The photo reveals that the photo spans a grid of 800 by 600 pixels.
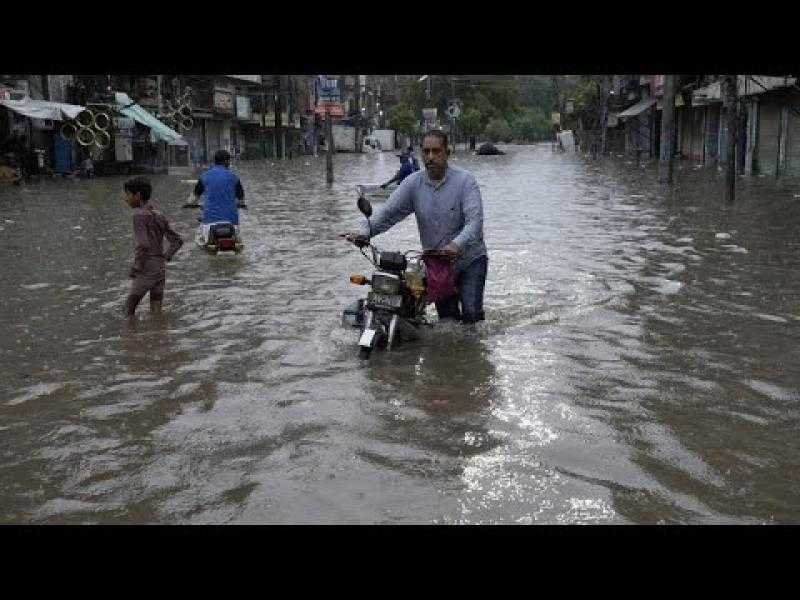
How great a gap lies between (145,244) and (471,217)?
327cm

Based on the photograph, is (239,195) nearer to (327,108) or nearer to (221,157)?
Answer: (221,157)

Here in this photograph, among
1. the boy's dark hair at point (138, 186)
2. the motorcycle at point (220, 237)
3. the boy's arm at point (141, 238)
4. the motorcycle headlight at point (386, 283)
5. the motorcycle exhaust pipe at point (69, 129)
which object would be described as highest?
the motorcycle exhaust pipe at point (69, 129)

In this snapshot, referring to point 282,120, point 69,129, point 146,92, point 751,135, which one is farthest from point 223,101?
point 751,135

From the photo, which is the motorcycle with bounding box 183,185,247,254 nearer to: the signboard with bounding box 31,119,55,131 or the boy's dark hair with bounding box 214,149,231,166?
the boy's dark hair with bounding box 214,149,231,166

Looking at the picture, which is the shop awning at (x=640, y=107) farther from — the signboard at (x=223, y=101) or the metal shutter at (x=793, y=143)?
the signboard at (x=223, y=101)

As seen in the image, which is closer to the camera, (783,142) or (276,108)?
(783,142)

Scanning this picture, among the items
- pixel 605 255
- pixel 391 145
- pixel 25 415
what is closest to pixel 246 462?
pixel 25 415

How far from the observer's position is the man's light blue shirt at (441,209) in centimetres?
714

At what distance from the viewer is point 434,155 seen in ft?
22.8

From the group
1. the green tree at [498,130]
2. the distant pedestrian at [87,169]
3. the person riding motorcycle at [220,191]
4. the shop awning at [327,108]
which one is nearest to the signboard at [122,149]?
the distant pedestrian at [87,169]

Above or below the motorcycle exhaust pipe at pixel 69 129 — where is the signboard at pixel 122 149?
below

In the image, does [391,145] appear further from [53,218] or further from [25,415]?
[25,415]
